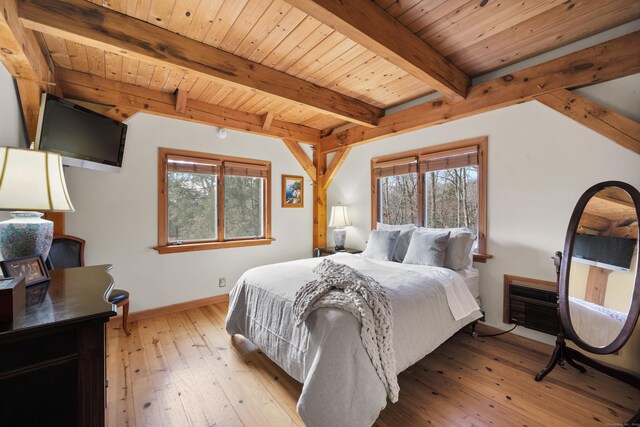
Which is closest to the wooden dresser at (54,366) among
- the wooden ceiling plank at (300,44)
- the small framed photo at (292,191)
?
the wooden ceiling plank at (300,44)

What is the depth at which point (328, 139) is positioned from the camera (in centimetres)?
439

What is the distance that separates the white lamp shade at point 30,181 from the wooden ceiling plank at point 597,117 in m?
3.37

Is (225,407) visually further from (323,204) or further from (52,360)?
(323,204)

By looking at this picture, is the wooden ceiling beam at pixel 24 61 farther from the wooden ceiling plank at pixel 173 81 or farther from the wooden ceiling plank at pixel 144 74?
the wooden ceiling plank at pixel 173 81

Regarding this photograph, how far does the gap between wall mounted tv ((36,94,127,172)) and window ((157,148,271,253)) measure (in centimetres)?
58

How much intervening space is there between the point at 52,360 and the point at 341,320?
1.16 meters

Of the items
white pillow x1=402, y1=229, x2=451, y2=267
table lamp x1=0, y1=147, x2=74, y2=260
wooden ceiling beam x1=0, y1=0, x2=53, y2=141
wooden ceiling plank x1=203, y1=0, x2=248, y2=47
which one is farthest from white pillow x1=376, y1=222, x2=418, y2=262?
wooden ceiling beam x1=0, y1=0, x2=53, y2=141

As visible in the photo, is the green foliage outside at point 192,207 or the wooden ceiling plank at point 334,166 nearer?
the green foliage outside at point 192,207

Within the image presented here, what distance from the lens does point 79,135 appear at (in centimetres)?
232

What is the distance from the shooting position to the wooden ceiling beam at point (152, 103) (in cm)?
258

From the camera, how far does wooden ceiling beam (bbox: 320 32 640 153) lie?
1.96m

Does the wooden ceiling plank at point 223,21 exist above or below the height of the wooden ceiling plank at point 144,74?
below

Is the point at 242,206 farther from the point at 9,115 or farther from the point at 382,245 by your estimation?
the point at 9,115

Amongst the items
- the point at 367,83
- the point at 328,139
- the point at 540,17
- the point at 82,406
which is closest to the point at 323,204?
the point at 328,139
